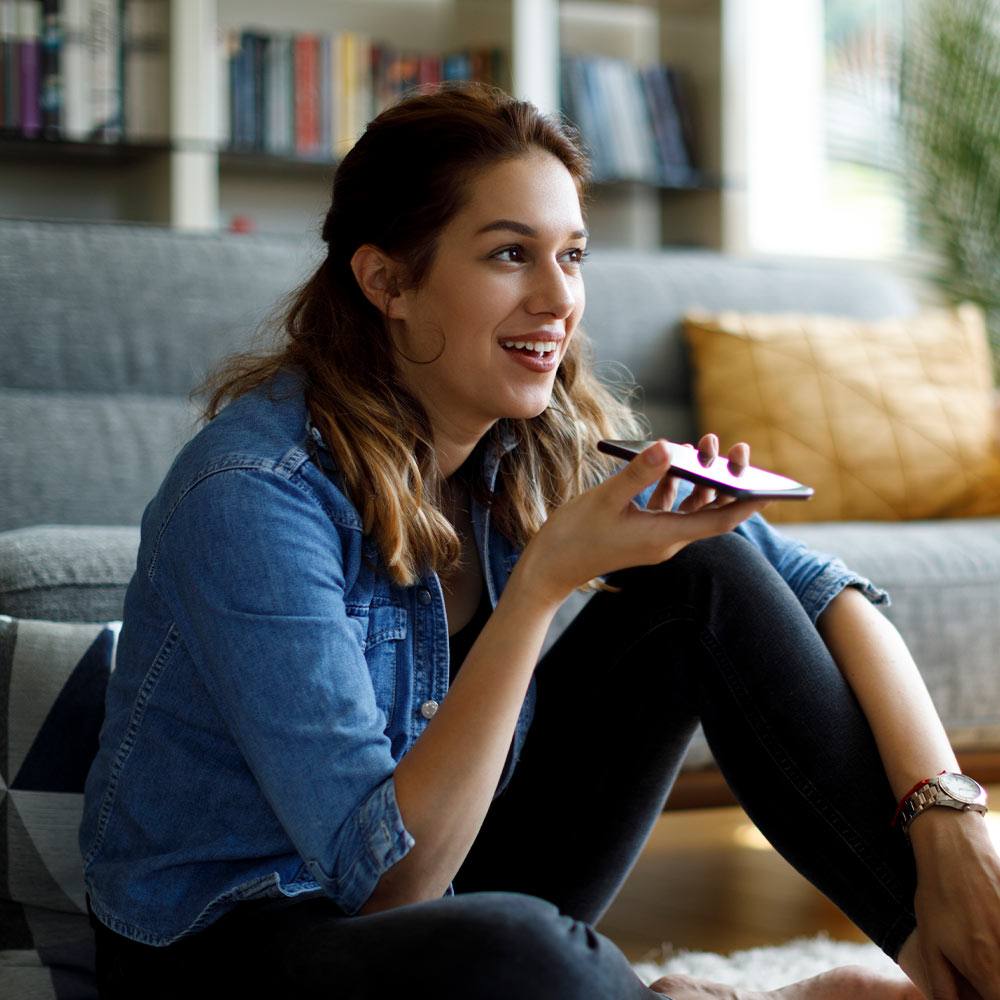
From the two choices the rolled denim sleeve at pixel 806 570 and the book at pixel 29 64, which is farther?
the book at pixel 29 64

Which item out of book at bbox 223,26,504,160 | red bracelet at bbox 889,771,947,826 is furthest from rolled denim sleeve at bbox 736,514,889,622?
book at bbox 223,26,504,160

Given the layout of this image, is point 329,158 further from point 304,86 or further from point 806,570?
point 806,570

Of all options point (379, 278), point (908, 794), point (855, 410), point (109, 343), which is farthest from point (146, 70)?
point (908, 794)

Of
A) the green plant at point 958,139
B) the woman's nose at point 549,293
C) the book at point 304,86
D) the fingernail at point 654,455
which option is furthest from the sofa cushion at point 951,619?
the book at point 304,86

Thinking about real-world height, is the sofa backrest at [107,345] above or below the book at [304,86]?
below

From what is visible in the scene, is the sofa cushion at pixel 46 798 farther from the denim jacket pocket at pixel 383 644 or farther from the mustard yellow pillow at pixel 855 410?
the mustard yellow pillow at pixel 855 410

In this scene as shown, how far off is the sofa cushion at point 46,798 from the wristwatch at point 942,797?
74cm

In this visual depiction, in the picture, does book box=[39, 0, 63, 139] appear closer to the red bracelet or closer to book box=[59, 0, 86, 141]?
book box=[59, 0, 86, 141]

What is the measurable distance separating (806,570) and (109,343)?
1236mm

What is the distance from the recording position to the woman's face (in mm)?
1062

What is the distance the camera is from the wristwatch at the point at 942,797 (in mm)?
994

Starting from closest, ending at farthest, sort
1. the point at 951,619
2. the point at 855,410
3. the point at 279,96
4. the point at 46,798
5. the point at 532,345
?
1. the point at 532,345
2. the point at 46,798
3. the point at 951,619
4. the point at 855,410
5. the point at 279,96

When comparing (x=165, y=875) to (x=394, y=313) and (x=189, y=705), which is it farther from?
(x=394, y=313)

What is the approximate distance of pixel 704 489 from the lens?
90 centimetres
